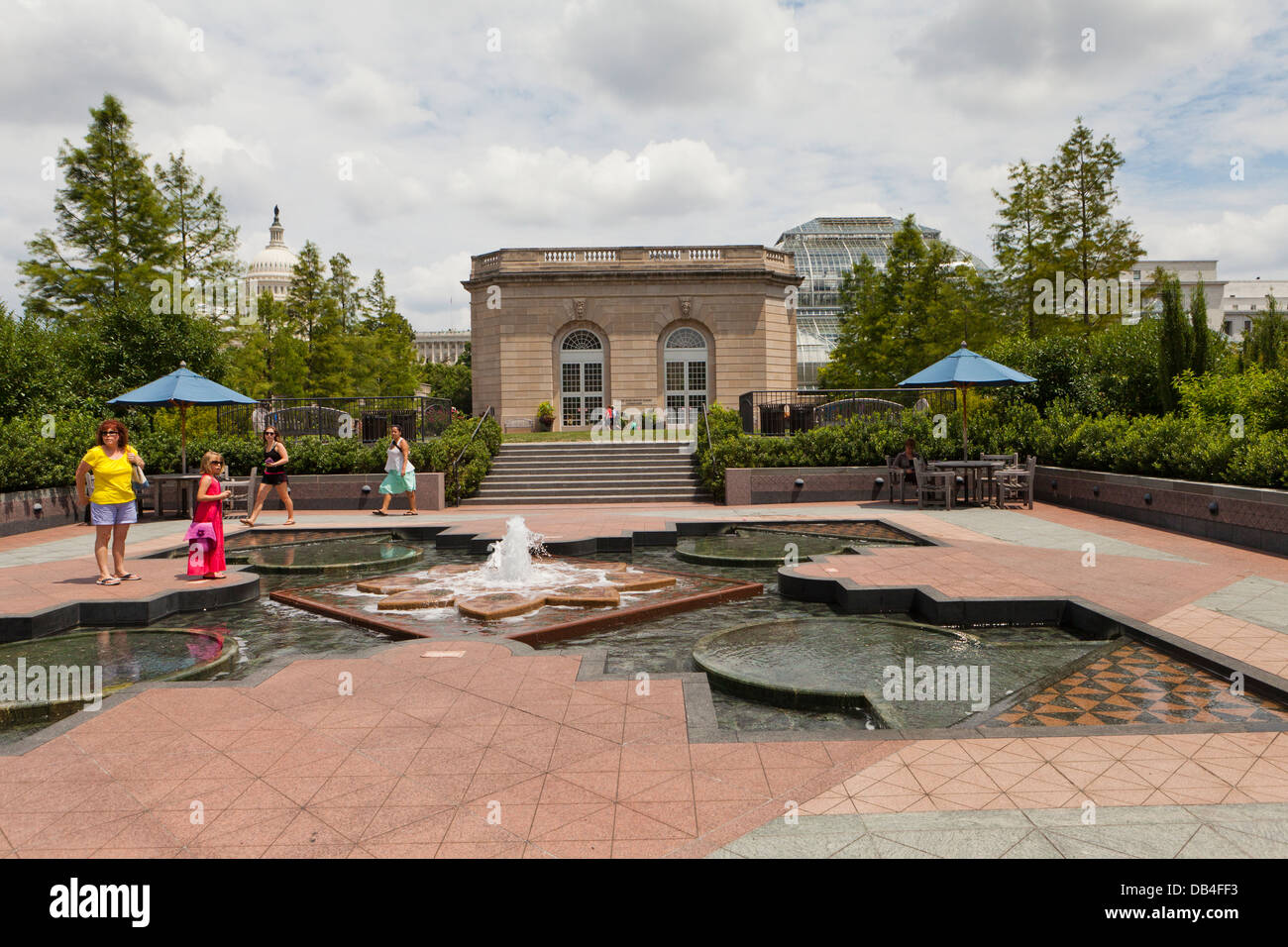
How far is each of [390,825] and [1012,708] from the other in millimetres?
3961

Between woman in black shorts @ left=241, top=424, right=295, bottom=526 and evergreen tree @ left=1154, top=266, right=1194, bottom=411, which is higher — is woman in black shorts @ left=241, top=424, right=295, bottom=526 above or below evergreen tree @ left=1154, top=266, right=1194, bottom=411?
below

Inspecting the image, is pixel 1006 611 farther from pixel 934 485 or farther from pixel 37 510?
pixel 37 510

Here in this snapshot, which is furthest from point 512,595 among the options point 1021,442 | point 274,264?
point 274,264

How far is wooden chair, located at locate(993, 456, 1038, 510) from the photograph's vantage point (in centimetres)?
1641

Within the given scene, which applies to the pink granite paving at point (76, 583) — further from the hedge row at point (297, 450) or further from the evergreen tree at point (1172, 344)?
the evergreen tree at point (1172, 344)

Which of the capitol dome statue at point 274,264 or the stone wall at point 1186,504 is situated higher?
the capitol dome statue at point 274,264

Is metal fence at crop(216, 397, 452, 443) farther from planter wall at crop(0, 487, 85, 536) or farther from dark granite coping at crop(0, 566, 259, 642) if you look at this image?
dark granite coping at crop(0, 566, 259, 642)

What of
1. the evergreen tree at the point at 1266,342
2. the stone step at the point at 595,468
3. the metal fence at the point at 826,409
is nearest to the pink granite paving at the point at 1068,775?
the stone step at the point at 595,468

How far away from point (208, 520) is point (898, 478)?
1376 centimetres

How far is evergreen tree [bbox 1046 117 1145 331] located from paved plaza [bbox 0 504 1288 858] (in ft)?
93.9

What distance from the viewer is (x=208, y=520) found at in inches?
388

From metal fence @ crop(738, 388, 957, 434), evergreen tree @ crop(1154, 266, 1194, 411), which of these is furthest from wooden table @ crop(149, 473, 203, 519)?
evergreen tree @ crop(1154, 266, 1194, 411)

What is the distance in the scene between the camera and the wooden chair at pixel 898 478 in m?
17.7

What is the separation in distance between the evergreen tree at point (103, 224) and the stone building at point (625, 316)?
1362 cm
